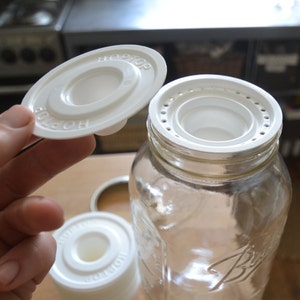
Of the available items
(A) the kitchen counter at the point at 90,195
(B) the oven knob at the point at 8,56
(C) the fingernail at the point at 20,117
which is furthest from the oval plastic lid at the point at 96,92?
(B) the oven knob at the point at 8,56

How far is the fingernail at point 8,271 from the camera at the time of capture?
15.4 inches

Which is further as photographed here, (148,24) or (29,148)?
(148,24)

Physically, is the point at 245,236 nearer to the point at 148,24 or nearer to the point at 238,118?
the point at 238,118

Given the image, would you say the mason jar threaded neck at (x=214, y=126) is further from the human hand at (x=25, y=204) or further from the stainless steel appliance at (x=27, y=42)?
the stainless steel appliance at (x=27, y=42)

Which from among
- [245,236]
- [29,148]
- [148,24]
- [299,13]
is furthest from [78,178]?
[299,13]

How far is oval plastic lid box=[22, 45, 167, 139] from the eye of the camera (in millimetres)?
333

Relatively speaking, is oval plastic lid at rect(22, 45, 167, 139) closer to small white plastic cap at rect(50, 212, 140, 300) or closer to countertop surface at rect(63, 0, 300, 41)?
small white plastic cap at rect(50, 212, 140, 300)

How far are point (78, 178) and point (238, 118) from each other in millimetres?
340

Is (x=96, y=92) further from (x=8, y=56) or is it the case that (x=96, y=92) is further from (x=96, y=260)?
(x=8, y=56)

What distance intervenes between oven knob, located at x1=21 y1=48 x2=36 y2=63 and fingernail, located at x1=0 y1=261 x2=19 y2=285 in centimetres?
93

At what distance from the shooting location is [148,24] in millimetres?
1150

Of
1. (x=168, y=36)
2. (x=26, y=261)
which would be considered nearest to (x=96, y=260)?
(x=26, y=261)

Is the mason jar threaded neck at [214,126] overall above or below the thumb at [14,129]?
below

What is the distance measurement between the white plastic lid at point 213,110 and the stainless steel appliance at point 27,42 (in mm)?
855
